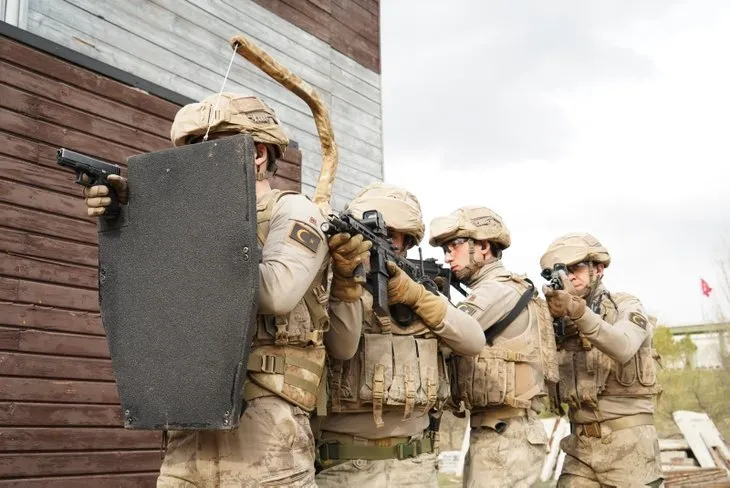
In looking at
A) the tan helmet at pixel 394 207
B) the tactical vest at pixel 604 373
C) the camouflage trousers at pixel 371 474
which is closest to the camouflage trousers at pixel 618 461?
the tactical vest at pixel 604 373

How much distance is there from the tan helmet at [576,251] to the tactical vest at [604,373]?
294mm

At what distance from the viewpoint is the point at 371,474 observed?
371 cm

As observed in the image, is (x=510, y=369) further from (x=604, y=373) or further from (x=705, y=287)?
(x=705, y=287)

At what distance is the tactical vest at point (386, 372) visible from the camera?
12.1 ft

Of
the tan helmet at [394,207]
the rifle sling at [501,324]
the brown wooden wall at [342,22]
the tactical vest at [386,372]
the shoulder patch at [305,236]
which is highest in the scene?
the brown wooden wall at [342,22]

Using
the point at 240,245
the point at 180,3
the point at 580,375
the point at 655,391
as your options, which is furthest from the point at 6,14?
the point at 655,391

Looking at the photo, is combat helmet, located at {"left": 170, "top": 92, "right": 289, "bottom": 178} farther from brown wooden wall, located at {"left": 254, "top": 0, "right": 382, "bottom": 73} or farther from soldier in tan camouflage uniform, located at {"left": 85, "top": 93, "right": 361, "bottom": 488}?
brown wooden wall, located at {"left": 254, "top": 0, "right": 382, "bottom": 73}

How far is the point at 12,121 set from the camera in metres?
4.81

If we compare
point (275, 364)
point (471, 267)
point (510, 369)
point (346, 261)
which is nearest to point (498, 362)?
point (510, 369)

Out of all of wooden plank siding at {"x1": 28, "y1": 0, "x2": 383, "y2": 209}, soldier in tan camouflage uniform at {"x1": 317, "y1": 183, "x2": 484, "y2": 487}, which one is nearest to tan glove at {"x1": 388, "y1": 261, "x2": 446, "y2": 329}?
soldier in tan camouflage uniform at {"x1": 317, "y1": 183, "x2": 484, "y2": 487}

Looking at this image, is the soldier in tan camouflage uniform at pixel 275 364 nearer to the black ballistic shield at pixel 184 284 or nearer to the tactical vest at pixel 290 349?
the tactical vest at pixel 290 349

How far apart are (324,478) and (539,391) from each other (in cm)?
154

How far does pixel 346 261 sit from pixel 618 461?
129 inches

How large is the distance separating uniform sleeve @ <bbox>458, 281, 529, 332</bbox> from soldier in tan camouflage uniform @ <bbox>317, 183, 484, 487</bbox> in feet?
1.92
